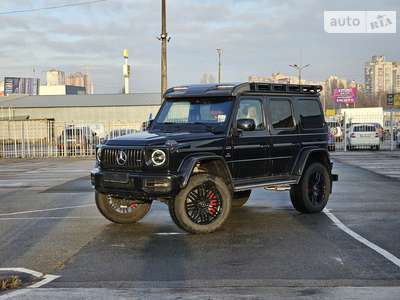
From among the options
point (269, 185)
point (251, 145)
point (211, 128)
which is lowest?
point (269, 185)

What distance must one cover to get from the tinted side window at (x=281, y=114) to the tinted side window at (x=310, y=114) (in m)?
0.35

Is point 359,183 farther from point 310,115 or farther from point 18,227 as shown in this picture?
point 18,227

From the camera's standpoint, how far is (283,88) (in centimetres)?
1002

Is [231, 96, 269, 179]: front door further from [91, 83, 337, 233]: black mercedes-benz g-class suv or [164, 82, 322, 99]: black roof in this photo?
[164, 82, 322, 99]: black roof

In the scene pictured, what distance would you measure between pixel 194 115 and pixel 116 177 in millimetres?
1802

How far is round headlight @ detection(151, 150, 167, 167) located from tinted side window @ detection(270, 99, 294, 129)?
244cm

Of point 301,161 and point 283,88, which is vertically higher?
point 283,88

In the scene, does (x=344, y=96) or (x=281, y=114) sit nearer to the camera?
(x=281, y=114)

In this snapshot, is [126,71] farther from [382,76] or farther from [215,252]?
[215,252]

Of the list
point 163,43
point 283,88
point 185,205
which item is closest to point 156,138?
point 185,205

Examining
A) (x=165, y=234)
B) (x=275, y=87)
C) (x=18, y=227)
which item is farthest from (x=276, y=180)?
(x=18, y=227)

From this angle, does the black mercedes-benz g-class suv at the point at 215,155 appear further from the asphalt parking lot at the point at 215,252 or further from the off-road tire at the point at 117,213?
the asphalt parking lot at the point at 215,252

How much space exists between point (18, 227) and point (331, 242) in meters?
5.00

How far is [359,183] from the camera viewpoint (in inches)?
595
